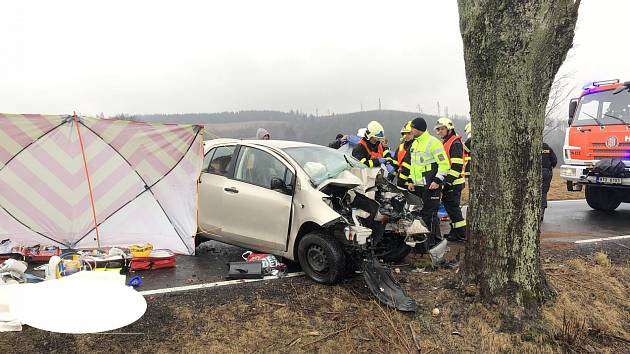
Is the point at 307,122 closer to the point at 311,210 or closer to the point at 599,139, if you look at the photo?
the point at 599,139

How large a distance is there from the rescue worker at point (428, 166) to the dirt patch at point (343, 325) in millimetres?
1901

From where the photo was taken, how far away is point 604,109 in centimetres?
898

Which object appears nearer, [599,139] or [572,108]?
[599,139]

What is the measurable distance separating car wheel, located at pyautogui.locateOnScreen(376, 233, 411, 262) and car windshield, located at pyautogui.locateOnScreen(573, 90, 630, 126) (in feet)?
19.3

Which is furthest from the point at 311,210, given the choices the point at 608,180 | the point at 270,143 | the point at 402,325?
the point at 608,180

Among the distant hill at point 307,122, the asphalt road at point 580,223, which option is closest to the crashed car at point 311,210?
the asphalt road at point 580,223

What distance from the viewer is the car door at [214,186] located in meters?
5.71

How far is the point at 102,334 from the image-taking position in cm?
352

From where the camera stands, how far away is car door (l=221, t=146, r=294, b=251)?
16.8 ft

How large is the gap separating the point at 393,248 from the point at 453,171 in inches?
62.1

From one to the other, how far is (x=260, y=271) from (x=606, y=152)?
731 cm

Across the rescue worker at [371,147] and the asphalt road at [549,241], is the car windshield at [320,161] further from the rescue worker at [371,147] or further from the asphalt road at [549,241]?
the rescue worker at [371,147]

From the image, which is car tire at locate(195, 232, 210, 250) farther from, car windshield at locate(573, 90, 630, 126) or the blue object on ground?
car windshield at locate(573, 90, 630, 126)

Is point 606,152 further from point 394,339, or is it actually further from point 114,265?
point 114,265
